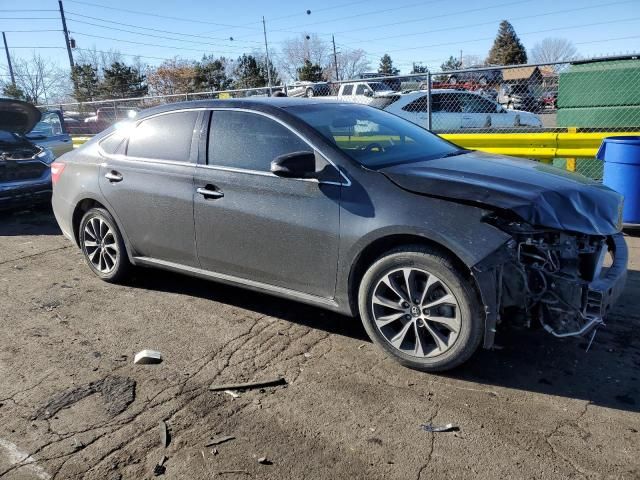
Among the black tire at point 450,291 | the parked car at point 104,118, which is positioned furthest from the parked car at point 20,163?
the parked car at point 104,118

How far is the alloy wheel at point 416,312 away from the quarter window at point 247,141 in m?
1.14

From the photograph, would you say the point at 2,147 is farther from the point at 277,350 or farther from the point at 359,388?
the point at 359,388

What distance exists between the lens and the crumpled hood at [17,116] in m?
8.55

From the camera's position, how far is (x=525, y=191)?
3186 mm

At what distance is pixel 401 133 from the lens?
4.41 meters

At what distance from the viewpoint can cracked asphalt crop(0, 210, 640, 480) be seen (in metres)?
2.57

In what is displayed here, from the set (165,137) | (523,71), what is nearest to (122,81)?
(523,71)

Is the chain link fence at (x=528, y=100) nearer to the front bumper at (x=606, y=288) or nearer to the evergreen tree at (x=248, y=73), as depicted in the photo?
the front bumper at (x=606, y=288)

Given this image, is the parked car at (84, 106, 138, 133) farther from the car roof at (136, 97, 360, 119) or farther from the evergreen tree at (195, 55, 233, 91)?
the evergreen tree at (195, 55, 233, 91)

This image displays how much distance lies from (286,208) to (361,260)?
661mm

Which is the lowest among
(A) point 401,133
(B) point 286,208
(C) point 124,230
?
(C) point 124,230

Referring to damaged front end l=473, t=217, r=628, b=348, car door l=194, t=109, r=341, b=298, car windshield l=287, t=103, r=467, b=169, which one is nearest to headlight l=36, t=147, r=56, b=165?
car door l=194, t=109, r=341, b=298

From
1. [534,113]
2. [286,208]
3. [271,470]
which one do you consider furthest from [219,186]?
[534,113]

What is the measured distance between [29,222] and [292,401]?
272 inches
